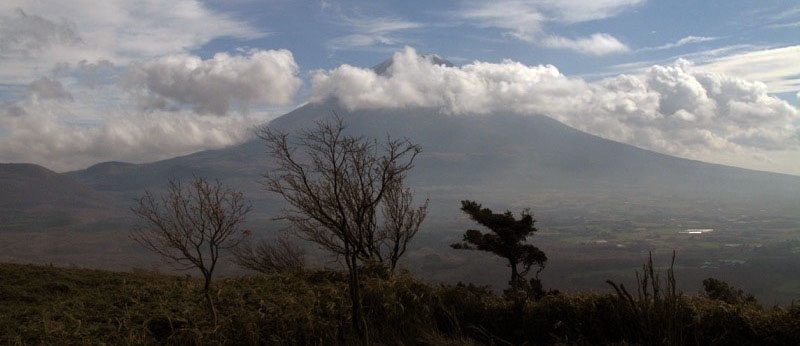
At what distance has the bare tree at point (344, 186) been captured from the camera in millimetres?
7555

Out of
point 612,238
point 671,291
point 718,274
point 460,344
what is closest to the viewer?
point 671,291

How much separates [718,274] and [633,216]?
120 meters

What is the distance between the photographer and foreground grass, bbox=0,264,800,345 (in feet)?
22.0

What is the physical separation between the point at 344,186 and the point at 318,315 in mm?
2162

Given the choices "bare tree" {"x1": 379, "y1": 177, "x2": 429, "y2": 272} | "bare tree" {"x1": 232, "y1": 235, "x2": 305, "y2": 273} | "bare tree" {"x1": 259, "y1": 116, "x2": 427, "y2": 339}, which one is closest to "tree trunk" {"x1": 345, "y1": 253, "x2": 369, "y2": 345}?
"bare tree" {"x1": 259, "y1": 116, "x2": 427, "y2": 339}

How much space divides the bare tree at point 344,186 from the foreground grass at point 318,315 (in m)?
0.61

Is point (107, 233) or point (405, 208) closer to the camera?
point (405, 208)

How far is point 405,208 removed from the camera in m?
13.9

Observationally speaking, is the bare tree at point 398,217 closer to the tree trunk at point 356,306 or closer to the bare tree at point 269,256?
the bare tree at point 269,256

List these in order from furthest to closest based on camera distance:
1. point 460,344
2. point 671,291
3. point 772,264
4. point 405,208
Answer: point 772,264, point 405,208, point 460,344, point 671,291

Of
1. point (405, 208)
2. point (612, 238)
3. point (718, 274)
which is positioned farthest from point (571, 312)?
point (612, 238)

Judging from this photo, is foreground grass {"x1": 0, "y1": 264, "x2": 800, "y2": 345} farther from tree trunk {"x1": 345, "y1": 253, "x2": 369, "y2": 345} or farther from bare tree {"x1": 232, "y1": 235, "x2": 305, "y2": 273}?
bare tree {"x1": 232, "y1": 235, "x2": 305, "y2": 273}

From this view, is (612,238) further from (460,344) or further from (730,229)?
(460,344)

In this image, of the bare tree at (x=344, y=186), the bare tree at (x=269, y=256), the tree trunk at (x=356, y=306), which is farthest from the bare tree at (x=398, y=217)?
the tree trunk at (x=356, y=306)
